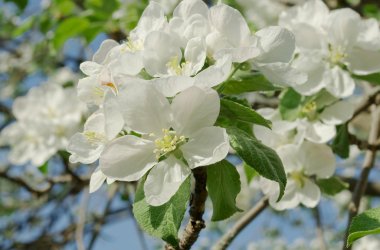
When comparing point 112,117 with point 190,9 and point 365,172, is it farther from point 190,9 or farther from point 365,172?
point 365,172

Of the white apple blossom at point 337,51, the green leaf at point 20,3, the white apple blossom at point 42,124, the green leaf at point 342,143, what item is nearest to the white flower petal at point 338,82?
the white apple blossom at point 337,51

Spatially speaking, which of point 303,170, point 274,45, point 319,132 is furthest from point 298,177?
point 274,45

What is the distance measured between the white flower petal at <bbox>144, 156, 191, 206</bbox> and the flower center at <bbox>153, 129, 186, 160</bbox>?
2 cm

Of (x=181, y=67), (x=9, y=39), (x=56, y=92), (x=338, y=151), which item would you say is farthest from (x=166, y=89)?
(x=9, y=39)

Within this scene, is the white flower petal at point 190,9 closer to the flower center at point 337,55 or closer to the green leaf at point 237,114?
the green leaf at point 237,114

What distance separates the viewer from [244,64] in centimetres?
122

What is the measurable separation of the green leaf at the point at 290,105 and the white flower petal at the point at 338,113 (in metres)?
0.08

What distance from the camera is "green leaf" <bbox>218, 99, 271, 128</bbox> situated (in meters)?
1.10

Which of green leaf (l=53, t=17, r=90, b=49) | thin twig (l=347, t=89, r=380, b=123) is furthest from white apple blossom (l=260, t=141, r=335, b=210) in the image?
green leaf (l=53, t=17, r=90, b=49)

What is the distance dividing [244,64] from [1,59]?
4888 mm

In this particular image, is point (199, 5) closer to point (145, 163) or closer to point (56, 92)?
point (145, 163)

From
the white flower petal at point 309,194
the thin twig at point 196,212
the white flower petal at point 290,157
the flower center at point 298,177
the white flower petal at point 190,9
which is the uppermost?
the white flower petal at point 190,9

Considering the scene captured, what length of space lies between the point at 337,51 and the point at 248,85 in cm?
43

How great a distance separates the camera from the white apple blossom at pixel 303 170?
1.55 meters
